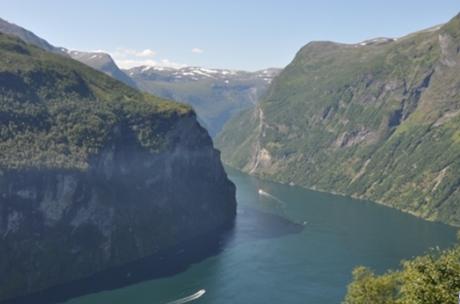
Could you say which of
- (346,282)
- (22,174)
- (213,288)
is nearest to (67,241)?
(22,174)

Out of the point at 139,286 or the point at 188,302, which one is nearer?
the point at 188,302

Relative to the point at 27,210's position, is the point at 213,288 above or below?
below

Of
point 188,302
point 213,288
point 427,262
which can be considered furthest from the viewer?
point 213,288

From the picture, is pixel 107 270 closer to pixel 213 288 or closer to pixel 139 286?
pixel 139 286

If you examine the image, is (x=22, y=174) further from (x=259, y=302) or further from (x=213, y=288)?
(x=259, y=302)

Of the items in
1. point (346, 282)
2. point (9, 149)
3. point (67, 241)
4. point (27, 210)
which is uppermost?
point (9, 149)

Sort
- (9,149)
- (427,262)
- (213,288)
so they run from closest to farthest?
(427,262)
(213,288)
(9,149)

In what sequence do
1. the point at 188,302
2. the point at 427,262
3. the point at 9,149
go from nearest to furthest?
the point at 427,262 < the point at 188,302 < the point at 9,149

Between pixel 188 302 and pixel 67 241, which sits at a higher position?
pixel 67 241

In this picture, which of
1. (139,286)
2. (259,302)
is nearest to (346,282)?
(259,302)
